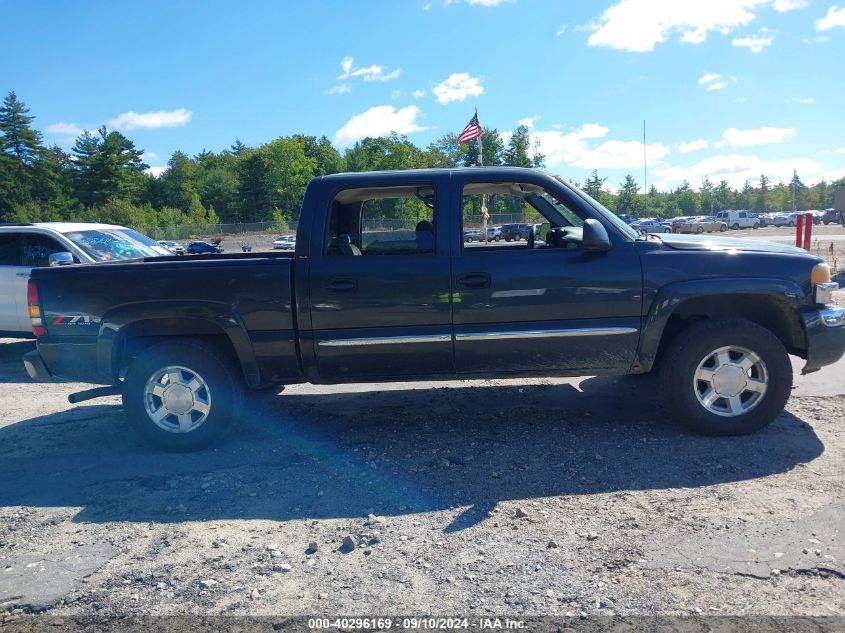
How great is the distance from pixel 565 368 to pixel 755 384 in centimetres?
140

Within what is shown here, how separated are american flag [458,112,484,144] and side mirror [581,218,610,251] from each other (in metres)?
15.1

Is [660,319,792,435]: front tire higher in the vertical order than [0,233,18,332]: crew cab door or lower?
lower

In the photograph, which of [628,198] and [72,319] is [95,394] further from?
[628,198]

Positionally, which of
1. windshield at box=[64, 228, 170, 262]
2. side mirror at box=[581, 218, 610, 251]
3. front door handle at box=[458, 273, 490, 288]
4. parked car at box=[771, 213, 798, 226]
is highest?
parked car at box=[771, 213, 798, 226]

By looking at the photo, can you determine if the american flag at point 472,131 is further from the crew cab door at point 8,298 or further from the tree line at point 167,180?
the tree line at point 167,180

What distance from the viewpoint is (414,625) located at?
103 inches

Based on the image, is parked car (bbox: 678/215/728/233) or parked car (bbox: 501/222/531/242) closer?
parked car (bbox: 501/222/531/242)

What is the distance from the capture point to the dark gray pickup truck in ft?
14.8

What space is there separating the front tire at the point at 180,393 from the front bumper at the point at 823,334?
428cm

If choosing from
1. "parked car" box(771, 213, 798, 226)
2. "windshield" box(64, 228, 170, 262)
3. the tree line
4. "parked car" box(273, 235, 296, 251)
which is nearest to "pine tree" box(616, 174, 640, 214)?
the tree line

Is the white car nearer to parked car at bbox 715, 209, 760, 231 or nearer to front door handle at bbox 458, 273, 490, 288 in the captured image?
front door handle at bbox 458, 273, 490, 288

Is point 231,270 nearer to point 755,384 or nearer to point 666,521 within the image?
point 666,521

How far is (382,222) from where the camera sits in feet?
16.8

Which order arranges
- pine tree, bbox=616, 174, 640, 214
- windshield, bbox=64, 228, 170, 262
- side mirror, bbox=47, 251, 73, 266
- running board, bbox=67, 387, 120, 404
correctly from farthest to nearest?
pine tree, bbox=616, 174, 640, 214 < windshield, bbox=64, 228, 170, 262 < side mirror, bbox=47, 251, 73, 266 < running board, bbox=67, 387, 120, 404
